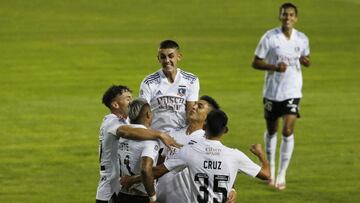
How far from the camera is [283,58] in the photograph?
18.7m

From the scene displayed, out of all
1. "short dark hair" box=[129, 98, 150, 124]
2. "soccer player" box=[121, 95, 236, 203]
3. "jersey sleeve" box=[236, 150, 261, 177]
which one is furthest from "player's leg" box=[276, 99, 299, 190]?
"jersey sleeve" box=[236, 150, 261, 177]

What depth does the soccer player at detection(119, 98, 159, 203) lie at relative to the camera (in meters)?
11.2

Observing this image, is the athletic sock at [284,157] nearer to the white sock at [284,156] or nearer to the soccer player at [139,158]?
the white sock at [284,156]

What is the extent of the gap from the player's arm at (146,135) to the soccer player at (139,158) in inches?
2.1

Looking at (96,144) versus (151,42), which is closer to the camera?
(96,144)

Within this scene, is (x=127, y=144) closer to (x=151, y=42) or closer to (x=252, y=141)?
(x=252, y=141)

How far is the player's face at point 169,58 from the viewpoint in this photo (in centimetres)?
1284

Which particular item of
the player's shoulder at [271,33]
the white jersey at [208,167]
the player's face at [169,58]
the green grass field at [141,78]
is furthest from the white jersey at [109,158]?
the player's shoulder at [271,33]

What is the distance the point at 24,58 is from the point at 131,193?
86.8 feet

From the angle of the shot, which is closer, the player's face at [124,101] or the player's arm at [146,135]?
the player's arm at [146,135]

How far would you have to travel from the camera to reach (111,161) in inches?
492

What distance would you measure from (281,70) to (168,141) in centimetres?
710

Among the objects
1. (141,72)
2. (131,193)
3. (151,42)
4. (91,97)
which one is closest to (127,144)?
(131,193)

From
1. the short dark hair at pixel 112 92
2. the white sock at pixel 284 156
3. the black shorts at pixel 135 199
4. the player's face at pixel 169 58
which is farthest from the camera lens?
the white sock at pixel 284 156
